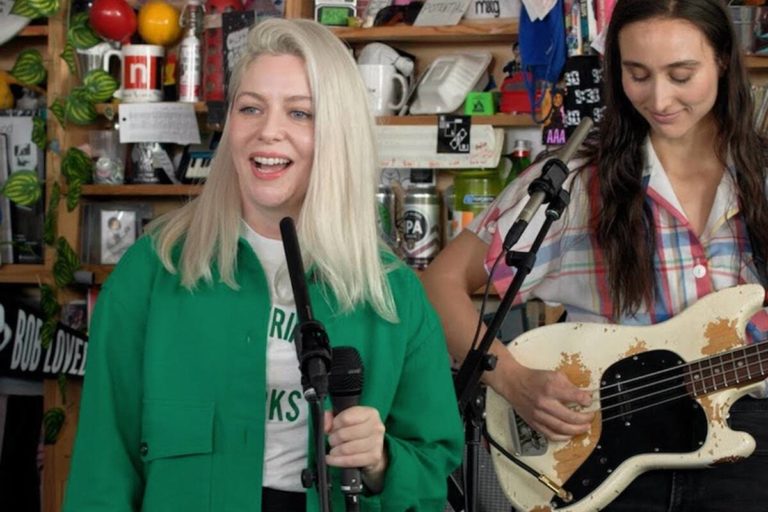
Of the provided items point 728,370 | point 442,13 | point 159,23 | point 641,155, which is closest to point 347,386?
point 728,370

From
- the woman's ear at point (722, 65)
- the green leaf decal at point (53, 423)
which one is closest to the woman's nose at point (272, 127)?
the woman's ear at point (722, 65)

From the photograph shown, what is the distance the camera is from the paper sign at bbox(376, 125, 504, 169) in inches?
127

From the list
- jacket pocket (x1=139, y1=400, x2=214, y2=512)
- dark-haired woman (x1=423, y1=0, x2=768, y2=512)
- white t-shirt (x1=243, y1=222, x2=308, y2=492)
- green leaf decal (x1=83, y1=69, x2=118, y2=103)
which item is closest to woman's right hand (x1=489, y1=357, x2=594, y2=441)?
dark-haired woman (x1=423, y1=0, x2=768, y2=512)

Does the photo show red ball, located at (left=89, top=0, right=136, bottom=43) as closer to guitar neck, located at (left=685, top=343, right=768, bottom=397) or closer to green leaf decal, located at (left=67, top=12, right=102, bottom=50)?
green leaf decal, located at (left=67, top=12, right=102, bottom=50)

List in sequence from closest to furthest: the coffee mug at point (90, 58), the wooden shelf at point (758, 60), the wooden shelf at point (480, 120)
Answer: the wooden shelf at point (758, 60), the wooden shelf at point (480, 120), the coffee mug at point (90, 58)

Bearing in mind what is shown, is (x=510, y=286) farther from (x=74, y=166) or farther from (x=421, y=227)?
(x=74, y=166)

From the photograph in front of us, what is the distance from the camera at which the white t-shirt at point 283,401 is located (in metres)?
1.46

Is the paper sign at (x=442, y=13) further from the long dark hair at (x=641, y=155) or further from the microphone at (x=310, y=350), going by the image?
the microphone at (x=310, y=350)

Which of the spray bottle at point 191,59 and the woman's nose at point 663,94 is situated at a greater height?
the spray bottle at point 191,59

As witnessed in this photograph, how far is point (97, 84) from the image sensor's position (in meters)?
3.51

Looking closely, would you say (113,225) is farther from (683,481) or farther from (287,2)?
(683,481)

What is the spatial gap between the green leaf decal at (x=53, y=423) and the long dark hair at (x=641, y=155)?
6.39ft

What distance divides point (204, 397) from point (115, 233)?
2.24 meters

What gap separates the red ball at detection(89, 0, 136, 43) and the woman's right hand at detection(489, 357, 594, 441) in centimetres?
179
